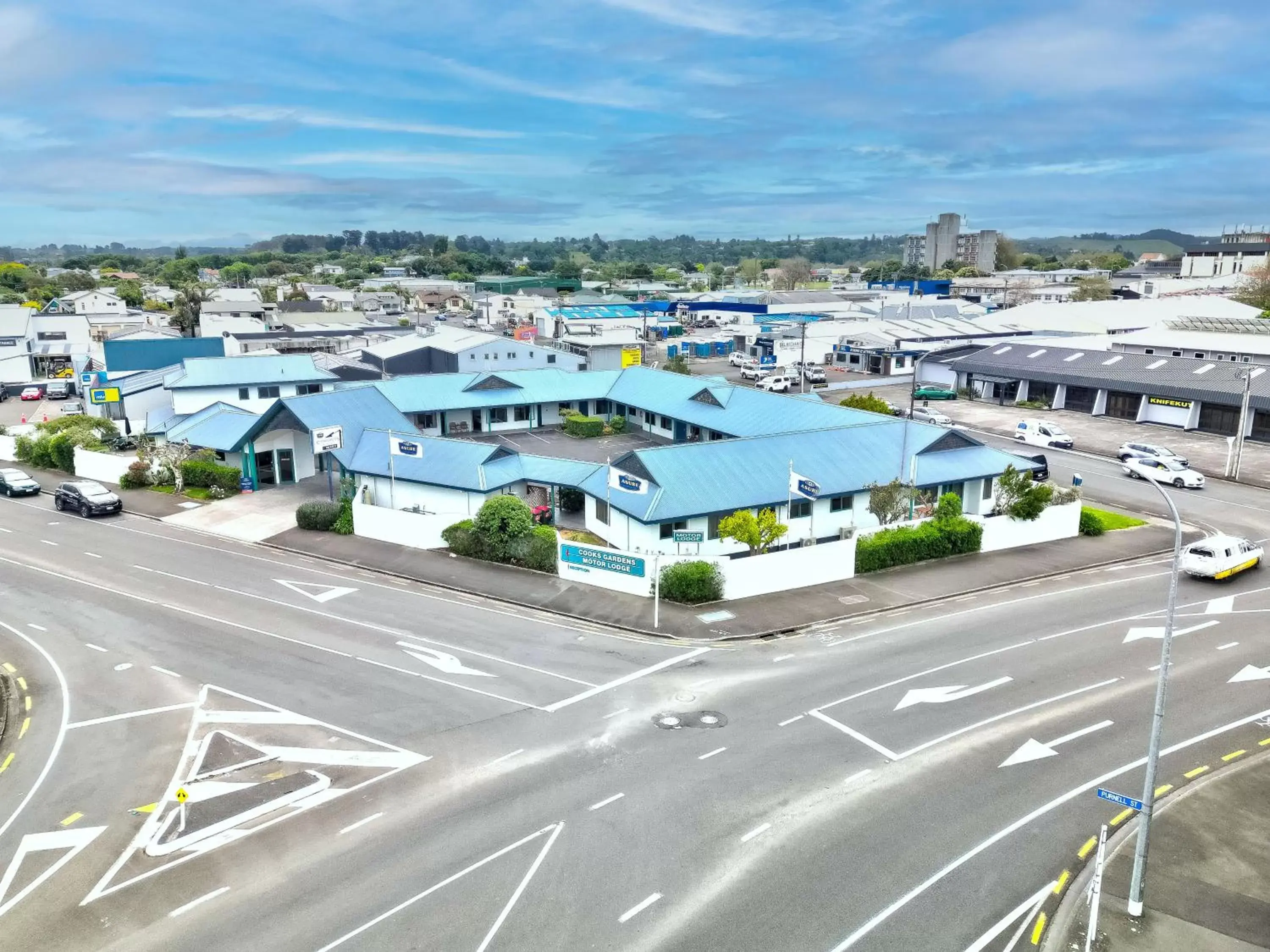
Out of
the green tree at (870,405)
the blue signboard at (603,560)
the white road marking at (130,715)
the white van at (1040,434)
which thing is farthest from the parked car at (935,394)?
the white road marking at (130,715)

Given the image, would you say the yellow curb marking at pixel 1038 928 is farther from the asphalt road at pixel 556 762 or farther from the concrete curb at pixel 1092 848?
the asphalt road at pixel 556 762

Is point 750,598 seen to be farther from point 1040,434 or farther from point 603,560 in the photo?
point 1040,434

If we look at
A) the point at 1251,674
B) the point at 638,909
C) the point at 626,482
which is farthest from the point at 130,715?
the point at 1251,674

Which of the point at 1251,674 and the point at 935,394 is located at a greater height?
the point at 935,394

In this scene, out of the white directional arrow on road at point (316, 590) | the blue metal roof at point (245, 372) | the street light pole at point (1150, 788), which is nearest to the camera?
the street light pole at point (1150, 788)

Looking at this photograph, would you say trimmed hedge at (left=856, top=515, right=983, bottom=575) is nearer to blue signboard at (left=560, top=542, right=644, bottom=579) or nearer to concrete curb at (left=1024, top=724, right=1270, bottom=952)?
blue signboard at (left=560, top=542, right=644, bottom=579)

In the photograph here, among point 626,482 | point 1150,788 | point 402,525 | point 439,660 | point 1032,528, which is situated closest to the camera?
point 1150,788
